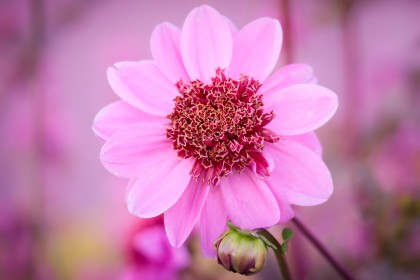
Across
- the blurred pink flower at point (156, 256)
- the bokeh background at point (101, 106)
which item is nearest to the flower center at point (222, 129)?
the blurred pink flower at point (156, 256)

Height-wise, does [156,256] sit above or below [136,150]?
below

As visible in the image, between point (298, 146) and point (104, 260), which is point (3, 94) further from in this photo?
point (298, 146)

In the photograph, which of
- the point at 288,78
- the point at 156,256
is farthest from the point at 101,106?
the point at 288,78

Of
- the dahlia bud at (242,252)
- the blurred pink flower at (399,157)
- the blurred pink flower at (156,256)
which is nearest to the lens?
the dahlia bud at (242,252)

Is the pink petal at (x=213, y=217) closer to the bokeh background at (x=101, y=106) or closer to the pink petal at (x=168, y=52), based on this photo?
the pink petal at (x=168, y=52)

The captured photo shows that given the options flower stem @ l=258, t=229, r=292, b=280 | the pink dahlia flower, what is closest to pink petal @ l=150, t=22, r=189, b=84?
the pink dahlia flower

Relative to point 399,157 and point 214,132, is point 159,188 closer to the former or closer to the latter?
point 214,132

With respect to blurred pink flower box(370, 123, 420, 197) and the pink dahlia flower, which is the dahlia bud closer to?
the pink dahlia flower
